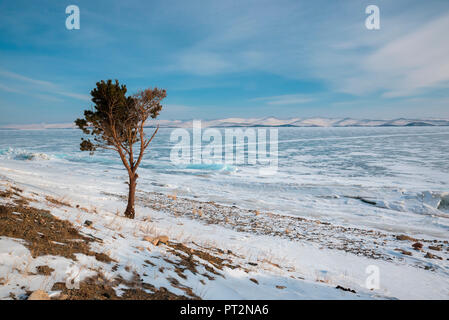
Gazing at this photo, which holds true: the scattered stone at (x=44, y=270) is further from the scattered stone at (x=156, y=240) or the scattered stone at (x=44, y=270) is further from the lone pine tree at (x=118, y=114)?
the lone pine tree at (x=118, y=114)

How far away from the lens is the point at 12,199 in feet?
27.1

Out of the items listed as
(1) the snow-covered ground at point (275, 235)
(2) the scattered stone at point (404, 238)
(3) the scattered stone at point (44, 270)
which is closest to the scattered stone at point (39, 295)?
(1) the snow-covered ground at point (275, 235)

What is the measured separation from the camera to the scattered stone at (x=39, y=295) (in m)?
3.15

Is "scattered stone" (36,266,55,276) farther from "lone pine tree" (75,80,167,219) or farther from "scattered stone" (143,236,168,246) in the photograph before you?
"lone pine tree" (75,80,167,219)

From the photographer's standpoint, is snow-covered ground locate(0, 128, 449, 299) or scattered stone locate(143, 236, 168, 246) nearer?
snow-covered ground locate(0, 128, 449, 299)

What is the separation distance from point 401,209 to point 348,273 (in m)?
14.8

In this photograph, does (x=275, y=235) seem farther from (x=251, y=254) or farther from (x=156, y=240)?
(x=156, y=240)

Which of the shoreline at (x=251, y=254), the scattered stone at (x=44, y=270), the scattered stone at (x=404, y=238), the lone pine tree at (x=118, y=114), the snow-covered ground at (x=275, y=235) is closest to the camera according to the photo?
the scattered stone at (x=44, y=270)

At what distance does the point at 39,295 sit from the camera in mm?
3195

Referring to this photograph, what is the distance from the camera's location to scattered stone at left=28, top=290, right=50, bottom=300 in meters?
3.15

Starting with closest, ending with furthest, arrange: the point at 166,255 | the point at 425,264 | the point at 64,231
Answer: the point at 64,231
the point at 166,255
the point at 425,264

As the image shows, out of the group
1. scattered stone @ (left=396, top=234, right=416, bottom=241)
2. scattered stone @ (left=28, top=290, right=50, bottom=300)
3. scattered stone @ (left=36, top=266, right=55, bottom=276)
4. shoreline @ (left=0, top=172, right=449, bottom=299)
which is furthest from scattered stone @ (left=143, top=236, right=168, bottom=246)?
scattered stone @ (left=396, top=234, right=416, bottom=241)
